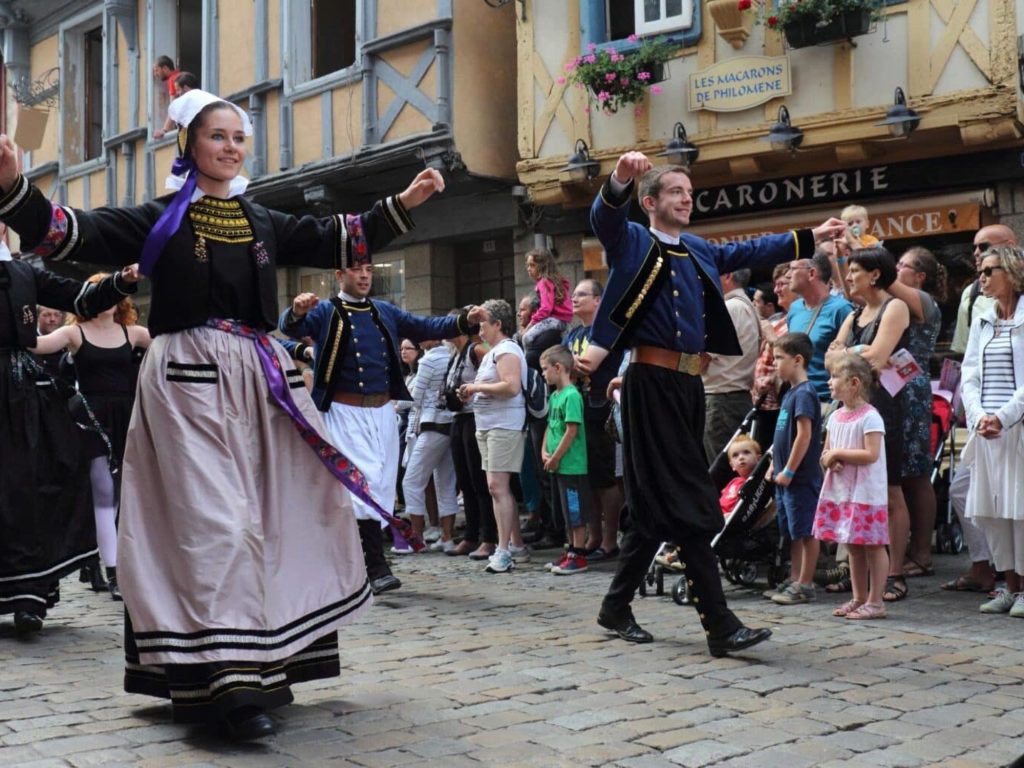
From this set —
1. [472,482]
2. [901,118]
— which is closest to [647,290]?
[472,482]


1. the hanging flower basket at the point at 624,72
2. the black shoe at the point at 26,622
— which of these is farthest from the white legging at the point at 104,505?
the hanging flower basket at the point at 624,72

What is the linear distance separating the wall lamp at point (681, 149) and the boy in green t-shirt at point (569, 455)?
14.3 ft

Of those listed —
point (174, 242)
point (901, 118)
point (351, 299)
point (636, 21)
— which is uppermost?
point (636, 21)

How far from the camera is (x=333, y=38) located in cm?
1625

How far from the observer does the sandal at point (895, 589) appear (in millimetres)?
6848

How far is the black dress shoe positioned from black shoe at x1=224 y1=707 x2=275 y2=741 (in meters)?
2.03

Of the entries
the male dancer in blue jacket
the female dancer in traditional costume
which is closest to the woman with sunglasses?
the male dancer in blue jacket

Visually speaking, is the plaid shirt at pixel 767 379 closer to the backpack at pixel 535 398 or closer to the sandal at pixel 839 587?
the sandal at pixel 839 587

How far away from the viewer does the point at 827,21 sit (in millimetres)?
11539

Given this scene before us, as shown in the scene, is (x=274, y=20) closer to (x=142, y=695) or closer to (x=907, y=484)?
(x=907, y=484)

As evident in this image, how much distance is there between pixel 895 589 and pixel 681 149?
21.6 feet

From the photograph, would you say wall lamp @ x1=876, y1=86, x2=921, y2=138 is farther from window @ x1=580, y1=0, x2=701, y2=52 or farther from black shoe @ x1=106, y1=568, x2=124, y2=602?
black shoe @ x1=106, y1=568, x2=124, y2=602

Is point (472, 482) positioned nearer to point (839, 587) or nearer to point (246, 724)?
point (839, 587)

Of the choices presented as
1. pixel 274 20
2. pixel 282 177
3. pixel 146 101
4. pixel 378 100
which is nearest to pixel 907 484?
pixel 378 100
